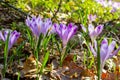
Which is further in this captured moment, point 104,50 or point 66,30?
point 66,30

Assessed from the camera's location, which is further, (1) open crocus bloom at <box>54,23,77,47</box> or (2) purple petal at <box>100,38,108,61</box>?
(1) open crocus bloom at <box>54,23,77,47</box>

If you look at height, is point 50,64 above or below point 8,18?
below

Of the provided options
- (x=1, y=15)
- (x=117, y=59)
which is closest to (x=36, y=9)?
(x=1, y=15)

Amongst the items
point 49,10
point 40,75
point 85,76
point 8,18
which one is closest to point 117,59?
point 85,76

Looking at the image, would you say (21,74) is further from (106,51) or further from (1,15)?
(1,15)

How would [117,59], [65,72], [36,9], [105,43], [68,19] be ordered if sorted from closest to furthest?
[105,43] → [65,72] → [117,59] → [68,19] → [36,9]

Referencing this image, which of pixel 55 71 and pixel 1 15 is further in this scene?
pixel 1 15

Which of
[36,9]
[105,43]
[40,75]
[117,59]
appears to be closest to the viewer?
[105,43]

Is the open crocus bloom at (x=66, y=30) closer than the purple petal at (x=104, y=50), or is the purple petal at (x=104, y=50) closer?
the purple petal at (x=104, y=50)

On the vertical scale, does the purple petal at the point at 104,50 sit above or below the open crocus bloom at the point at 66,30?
below

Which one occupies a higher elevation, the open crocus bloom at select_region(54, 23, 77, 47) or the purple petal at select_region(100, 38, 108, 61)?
the open crocus bloom at select_region(54, 23, 77, 47)
